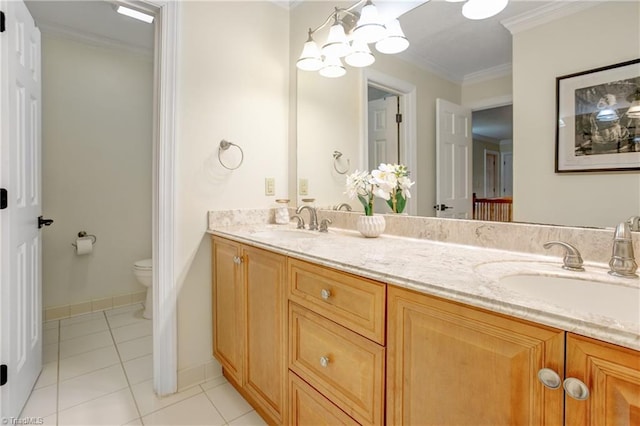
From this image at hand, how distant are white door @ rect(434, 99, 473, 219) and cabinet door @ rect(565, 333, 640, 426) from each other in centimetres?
85

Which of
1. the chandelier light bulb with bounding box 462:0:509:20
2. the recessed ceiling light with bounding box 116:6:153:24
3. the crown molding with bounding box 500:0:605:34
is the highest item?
the recessed ceiling light with bounding box 116:6:153:24

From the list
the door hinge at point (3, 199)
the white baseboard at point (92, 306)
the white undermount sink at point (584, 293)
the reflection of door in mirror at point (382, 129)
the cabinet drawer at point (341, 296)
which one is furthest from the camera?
the white baseboard at point (92, 306)

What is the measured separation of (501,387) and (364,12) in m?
1.62

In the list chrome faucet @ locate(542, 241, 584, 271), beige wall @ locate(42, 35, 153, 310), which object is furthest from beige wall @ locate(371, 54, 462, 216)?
beige wall @ locate(42, 35, 153, 310)

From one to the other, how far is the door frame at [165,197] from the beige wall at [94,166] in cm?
149

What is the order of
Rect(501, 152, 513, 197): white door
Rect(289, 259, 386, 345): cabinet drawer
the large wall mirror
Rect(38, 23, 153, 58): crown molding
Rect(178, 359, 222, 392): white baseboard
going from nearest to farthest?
Rect(289, 259, 386, 345): cabinet drawer
the large wall mirror
Rect(501, 152, 513, 197): white door
Rect(178, 359, 222, 392): white baseboard
Rect(38, 23, 153, 58): crown molding

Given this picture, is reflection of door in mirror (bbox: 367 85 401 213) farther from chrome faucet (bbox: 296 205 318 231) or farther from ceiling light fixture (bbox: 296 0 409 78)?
chrome faucet (bbox: 296 205 318 231)

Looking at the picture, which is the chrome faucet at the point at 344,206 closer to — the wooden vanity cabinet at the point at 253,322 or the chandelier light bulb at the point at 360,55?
the wooden vanity cabinet at the point at 253,322

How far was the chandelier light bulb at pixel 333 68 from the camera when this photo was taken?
190cm

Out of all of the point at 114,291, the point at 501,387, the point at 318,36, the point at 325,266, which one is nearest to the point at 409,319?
the point at 501,387

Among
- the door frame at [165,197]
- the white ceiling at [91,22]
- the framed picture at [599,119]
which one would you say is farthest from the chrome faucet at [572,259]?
the white ceiling at [91,22]

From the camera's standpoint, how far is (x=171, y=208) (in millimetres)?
1713

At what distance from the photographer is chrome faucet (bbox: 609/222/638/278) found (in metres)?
0.86

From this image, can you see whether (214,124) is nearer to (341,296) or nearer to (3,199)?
(3,199)
